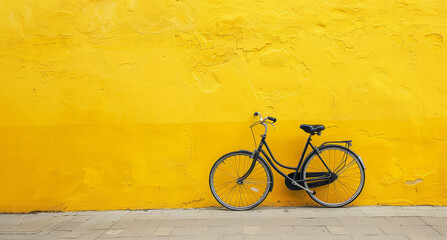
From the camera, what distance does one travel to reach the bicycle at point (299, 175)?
4348 mm

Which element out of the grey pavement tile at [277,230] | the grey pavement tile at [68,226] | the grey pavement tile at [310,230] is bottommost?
the grey pavement tile at [310,230]

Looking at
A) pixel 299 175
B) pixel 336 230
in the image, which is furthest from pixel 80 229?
pixel 336 230

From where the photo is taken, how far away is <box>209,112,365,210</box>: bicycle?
14.3ft

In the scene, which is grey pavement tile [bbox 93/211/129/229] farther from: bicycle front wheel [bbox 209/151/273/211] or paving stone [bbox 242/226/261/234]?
paving stone [bbox 242/226/261/234]

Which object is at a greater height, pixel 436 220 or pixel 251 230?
pixel 251 230

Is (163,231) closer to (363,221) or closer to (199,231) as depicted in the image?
(199,231)

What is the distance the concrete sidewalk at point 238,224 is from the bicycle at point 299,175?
0.21 meters

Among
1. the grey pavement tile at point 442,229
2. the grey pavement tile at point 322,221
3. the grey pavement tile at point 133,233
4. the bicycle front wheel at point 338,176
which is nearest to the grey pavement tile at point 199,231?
the grey pavement tile at point 133,233

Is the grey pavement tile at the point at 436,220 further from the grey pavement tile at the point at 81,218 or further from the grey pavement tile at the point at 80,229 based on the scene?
the grey pavement tile at the point at 81,218

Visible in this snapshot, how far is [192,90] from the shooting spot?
15.0 ft

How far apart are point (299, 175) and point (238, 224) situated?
104cm

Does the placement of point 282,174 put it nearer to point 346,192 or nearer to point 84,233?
point 346,192

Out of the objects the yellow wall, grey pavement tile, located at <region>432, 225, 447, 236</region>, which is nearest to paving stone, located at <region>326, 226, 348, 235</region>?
the yellow wall

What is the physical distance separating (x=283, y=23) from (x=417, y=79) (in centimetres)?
186
